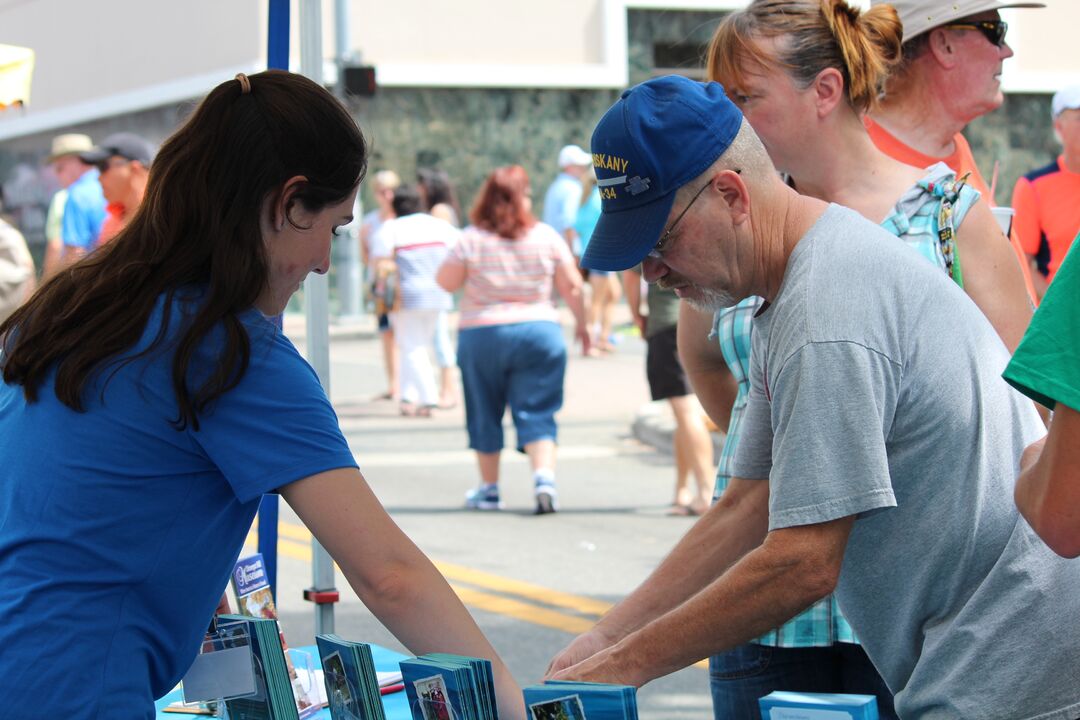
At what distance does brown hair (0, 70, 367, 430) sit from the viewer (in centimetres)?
188

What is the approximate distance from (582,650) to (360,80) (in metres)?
9.41

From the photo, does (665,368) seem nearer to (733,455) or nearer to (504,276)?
(504,276)

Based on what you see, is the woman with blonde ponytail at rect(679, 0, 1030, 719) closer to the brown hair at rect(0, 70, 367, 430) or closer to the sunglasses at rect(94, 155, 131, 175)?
the brown hair at rect(0, 70, 367, 430)

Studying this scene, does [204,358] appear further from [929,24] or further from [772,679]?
[929,24]

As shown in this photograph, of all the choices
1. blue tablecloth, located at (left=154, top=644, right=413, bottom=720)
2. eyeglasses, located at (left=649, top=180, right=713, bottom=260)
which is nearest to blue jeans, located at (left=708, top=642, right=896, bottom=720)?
blue tablecloth, located at (left=154, top=644, right=413, bottom=720)

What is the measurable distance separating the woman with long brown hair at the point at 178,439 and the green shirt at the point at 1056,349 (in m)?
0.77

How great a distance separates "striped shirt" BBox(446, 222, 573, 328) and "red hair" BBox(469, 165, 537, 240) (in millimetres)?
50

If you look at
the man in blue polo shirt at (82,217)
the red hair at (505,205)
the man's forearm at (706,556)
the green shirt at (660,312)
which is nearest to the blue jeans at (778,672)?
the man's forearm at (706,556)

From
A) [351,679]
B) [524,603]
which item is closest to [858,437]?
[351,679]

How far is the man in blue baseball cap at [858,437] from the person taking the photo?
1.90 metres

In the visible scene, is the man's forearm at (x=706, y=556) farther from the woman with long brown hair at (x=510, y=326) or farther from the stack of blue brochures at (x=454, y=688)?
the woman with long brown hair at (x=510, y=326)

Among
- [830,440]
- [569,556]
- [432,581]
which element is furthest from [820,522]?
[569,556]

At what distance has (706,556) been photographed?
7.96 feet

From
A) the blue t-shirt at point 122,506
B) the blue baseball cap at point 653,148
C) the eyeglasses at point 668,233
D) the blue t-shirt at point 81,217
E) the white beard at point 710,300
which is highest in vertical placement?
the blue baseball cap at point 653,148
